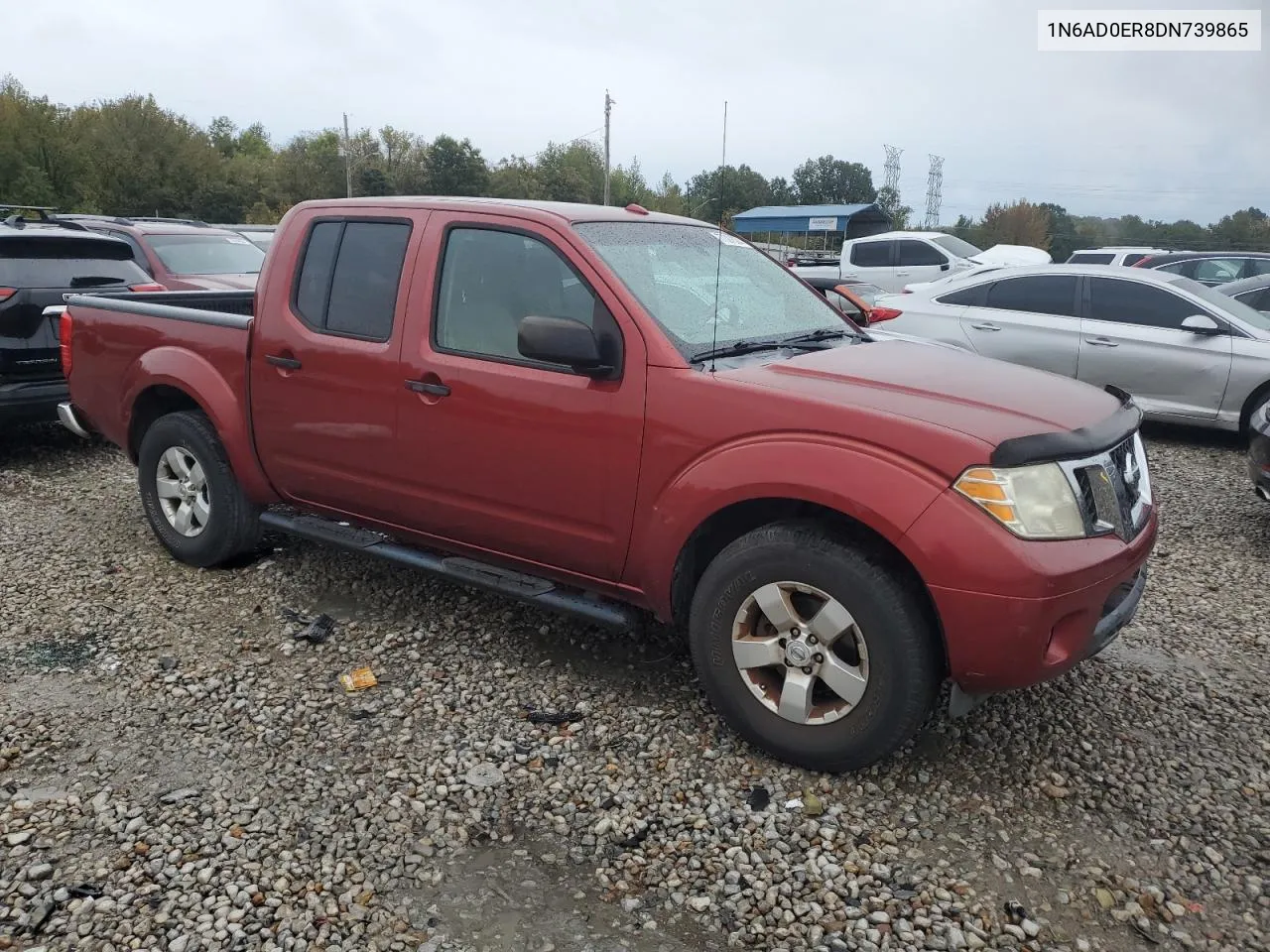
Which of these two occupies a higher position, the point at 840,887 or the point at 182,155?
the point at 182,155

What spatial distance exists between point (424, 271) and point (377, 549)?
1215 millimetres

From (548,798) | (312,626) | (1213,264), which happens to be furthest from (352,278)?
(1213,264)

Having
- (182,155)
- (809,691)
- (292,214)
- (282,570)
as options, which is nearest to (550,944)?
(809,691)

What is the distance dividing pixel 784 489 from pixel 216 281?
843 cm

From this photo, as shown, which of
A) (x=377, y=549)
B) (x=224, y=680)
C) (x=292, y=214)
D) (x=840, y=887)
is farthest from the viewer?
(x=292, y=214)

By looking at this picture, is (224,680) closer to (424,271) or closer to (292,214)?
(424,271)

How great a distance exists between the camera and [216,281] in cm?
981

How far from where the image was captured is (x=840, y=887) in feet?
9.05

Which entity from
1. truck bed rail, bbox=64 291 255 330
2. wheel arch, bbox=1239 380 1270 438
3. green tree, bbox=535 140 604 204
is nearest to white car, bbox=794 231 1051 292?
wheel arch, bbox=1239 380 1270 438

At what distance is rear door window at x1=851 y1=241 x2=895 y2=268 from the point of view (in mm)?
17469

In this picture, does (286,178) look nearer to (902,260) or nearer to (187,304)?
(902,260)

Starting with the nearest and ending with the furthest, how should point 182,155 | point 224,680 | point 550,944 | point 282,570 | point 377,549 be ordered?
point 550,944, point 224,680, point 377,549, point 282,570, point 182,155

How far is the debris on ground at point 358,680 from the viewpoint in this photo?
3898 mm

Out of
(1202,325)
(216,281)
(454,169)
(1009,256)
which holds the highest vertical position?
(454,169)
